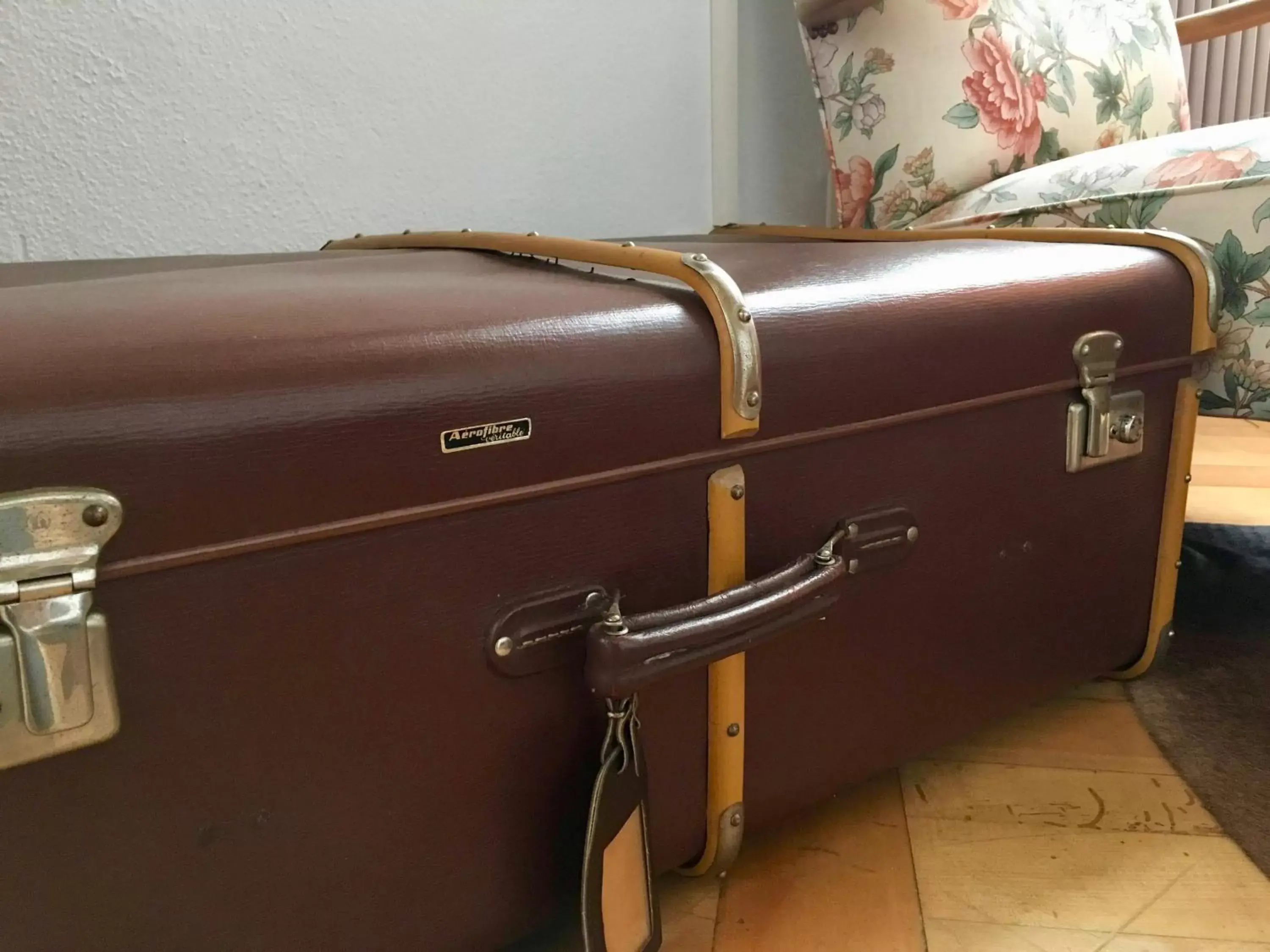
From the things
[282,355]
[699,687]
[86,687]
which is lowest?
[699,687]

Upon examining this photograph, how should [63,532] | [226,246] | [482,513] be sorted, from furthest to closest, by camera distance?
[226,246] < [482,513] < [63,532]

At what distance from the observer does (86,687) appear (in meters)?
0.40

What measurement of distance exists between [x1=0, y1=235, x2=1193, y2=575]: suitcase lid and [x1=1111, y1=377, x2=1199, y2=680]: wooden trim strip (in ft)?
0.49

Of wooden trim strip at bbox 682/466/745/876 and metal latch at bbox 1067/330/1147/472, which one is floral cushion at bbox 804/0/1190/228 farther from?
wooden trim strip at bbox 682/466/745/876

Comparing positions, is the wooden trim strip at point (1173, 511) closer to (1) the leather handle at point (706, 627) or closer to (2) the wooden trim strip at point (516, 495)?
(2) the wooden trim strip at point (516, 495)

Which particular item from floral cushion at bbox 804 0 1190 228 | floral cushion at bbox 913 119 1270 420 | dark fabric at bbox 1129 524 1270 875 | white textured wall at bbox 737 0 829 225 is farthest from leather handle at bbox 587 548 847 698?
white textured wall at bbox 737 0 829 225

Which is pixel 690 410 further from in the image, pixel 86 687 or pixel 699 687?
pixel 86 687

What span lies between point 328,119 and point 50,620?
36.0 inches

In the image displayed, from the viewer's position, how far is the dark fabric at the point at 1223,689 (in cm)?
77

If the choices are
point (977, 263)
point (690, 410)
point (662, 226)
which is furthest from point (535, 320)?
point (662, 226)

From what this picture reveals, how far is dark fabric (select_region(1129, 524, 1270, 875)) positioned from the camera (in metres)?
0.77

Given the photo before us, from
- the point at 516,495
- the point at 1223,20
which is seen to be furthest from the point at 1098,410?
the point at 1223,20

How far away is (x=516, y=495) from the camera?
51cm

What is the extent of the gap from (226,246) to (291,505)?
78 cm
